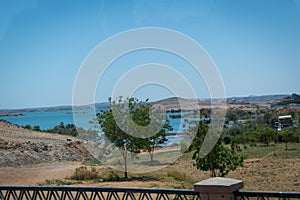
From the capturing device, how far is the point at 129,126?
2256 cm

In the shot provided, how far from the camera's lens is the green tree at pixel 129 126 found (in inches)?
862

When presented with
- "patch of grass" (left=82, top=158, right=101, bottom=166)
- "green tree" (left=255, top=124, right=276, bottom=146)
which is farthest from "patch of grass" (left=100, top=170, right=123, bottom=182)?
"green tree" (left=255, top=124, right=276, bottom=146)

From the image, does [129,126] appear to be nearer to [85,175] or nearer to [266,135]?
[85,175]

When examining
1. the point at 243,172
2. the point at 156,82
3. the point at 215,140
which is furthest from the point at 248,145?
the point at 156,82

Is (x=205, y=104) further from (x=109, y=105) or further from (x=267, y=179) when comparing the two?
(x=109, y=105)

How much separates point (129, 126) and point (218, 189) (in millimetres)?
18252

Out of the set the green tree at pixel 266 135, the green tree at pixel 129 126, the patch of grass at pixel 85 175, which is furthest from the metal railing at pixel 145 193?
the green tree at pixel 266 135

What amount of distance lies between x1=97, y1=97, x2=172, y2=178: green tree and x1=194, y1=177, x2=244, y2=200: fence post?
1699 cm

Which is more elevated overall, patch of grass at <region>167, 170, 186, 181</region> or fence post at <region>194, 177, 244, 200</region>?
fence post at <region>194, 177, 244, 200</region>

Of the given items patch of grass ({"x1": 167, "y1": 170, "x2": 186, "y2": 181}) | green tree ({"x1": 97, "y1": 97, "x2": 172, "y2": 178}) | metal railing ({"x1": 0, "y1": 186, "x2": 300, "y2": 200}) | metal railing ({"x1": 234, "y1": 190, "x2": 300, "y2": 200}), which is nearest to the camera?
metal railing ({"x1": 234, "y1": 190, "x2": 300, "y2": 200})

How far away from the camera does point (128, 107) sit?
73.2ft

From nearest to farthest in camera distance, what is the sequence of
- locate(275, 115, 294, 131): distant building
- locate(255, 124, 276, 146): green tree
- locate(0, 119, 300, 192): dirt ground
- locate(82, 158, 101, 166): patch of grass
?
locate(0, 119, 300, 192): dirt ground
locate(82, 158, 101, 166): patch of grass
locate(255, 124, 276, 146): green tree
locate(275, 115, 294, 131): distant building

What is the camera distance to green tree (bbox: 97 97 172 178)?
862 inches

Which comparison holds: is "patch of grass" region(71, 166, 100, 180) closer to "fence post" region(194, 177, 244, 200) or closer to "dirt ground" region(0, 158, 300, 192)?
"dirt ground" region(0, 158, 300, 192)
